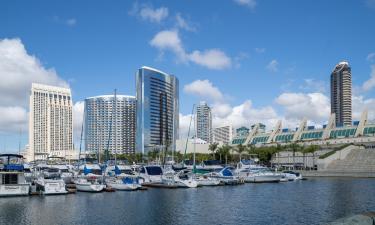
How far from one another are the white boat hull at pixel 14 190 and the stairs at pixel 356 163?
289ft

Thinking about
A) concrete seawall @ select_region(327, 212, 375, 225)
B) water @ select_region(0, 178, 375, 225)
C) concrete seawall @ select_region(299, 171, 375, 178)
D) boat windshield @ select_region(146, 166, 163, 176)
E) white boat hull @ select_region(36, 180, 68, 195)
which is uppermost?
concrete seawall @ select_region(327, 212, 375, 225)

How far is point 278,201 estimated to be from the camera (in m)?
59.5

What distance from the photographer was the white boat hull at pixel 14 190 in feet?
208

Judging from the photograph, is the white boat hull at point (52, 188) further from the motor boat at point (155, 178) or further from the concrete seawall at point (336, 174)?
the concrete seawall at point (336, 174)

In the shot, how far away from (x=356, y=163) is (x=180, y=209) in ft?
293

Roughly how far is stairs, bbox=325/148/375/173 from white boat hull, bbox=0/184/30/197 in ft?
289

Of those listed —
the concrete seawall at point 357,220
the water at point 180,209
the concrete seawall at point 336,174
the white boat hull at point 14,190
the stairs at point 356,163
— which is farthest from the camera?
the stairs at point 356,163

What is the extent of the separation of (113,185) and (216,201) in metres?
24.6

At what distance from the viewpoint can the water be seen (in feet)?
142

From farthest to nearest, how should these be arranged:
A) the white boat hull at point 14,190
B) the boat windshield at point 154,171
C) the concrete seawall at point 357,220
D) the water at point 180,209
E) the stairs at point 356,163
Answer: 1. the stairs at point 356,163
2. the boat windshield at point 154,171
3. the white boat hull at point 14,190
4. the water at point 180,209
5. the concrete seawall at point 357,220

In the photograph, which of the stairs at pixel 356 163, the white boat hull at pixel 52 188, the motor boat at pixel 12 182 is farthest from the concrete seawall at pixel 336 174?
the motor boat at pixel 12 182

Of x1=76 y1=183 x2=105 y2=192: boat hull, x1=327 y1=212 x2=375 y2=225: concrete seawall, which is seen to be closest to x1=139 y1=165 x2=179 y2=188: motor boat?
x1=76 y1=183 x2=105 y2=192: boat hull

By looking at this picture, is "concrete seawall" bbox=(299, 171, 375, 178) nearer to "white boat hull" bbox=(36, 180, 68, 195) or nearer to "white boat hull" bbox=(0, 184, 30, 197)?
"white boat hull" bbox=(36, 180, 68, 195)

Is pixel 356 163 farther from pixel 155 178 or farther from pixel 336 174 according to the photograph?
pixel 155 178
